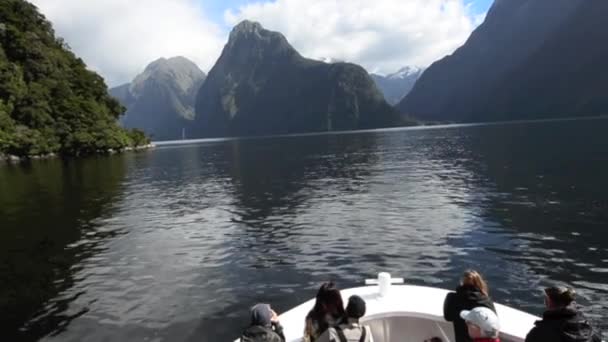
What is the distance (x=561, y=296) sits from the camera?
6.18 meters

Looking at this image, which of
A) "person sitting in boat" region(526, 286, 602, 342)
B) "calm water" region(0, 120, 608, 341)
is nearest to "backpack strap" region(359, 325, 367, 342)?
"person sitting in boat" region(526, 286, 602, 342)

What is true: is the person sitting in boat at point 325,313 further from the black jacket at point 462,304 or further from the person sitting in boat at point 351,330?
the black jacket at point 462,304

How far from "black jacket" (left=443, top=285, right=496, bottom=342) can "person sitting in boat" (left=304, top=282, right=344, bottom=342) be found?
201 centimetres

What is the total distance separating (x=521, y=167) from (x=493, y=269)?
3807 cm

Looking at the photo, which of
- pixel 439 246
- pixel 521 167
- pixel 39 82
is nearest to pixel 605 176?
pixel 521 167

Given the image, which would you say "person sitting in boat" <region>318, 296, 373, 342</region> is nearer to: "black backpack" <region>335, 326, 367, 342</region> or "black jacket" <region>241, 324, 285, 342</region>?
"black backpack" <region>335, 326, 367, 342</region>

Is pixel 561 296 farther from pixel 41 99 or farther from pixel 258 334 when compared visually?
Result: pixel 41 99

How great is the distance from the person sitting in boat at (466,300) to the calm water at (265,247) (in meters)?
8.26

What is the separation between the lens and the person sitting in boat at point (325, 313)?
7.15 meters

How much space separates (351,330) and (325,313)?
526 mm

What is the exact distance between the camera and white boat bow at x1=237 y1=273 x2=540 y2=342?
8.61 meters

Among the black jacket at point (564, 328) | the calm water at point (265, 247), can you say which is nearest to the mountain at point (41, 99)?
the calm water at point (265, 247)

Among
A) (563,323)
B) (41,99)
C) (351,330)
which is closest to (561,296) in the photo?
(563,323)

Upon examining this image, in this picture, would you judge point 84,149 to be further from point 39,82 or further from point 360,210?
point 360,210
